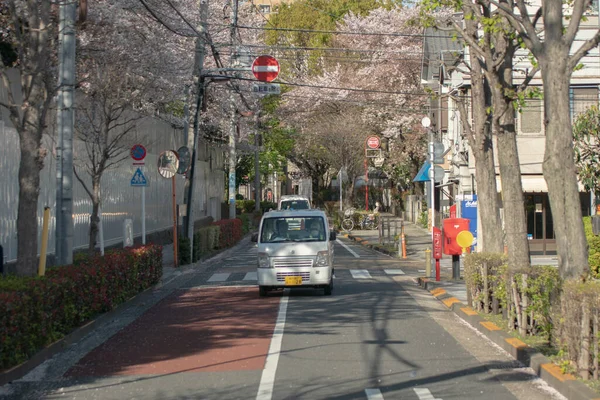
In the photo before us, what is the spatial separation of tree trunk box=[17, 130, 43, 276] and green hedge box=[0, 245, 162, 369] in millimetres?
471

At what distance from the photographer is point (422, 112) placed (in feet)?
152

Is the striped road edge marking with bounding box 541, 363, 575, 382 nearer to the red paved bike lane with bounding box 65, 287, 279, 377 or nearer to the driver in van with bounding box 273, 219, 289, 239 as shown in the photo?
the red paved bike lane with bounding box 65, 287, 279, 377

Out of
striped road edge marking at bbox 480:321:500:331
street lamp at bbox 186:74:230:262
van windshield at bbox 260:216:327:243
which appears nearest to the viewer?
striped road edge marking at bbox 480:321:500:331

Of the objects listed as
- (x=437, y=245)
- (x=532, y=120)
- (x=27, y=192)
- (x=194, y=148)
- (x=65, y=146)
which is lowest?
(x=437, y=245)

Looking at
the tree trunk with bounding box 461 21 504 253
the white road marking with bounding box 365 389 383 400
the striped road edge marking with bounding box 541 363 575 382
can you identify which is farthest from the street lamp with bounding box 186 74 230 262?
the striped road edge marking with bounding box 541 363 575 382

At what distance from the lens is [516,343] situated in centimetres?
1030

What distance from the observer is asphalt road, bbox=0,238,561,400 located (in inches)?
335

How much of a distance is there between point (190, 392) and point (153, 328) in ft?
16.0

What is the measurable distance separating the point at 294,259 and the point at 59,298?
254 inches

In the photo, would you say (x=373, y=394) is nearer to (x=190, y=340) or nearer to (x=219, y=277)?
(x=190, y=340)

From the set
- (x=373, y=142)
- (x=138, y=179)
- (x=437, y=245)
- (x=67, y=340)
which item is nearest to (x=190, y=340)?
(x=67, y=340)

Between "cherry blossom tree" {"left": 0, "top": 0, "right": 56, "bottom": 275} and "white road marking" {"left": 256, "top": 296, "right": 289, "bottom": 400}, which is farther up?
"cherry blossom tree" {"left": 0, "top": 0, "right": 56, "bottom": 275}

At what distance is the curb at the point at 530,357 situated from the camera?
25.3 ft

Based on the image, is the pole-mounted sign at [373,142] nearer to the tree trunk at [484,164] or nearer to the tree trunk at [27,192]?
the tree trunk at [484,164]
